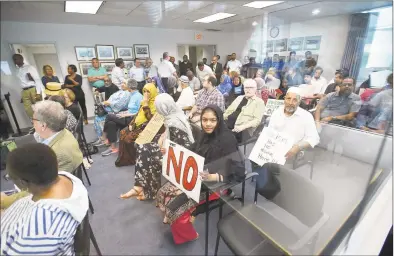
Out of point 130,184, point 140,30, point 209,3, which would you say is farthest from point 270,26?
point 130,184

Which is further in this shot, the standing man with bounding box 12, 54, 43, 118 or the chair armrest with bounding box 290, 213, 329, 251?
the chair armrest with bounding box 290, 213, 329, 251

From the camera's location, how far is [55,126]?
57cm

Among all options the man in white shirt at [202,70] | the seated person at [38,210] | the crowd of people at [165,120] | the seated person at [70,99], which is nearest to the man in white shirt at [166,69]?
the crowd of people at [165,120]

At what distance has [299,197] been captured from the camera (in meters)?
0.91

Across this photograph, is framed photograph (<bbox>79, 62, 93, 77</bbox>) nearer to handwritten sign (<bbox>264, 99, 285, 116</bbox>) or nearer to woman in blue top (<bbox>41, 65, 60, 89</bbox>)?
woman in blue top (<bbox>41, 65, 60, 89</bbox>)

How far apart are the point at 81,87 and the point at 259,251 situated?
37.4 inches

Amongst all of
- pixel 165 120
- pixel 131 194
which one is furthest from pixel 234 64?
pixel 131 194

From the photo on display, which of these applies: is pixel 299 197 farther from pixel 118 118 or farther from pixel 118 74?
pixel 118 118

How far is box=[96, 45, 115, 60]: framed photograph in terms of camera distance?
63 centimetres

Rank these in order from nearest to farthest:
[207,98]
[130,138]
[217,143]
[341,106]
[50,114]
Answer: [50,114]
[217,143]
[207,98]
[341,106]
[130,138]

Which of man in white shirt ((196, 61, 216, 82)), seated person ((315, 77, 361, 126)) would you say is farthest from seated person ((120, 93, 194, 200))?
seated person ((315, 77, 361, 126))

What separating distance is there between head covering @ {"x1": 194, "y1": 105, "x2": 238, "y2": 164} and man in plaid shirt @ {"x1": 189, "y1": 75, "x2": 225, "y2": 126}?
0.14m

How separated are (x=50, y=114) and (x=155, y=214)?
96 centimetres

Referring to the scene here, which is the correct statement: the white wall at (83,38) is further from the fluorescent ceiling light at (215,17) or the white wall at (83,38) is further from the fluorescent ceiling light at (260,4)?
the fluorescent ceiling light at (260,4)
